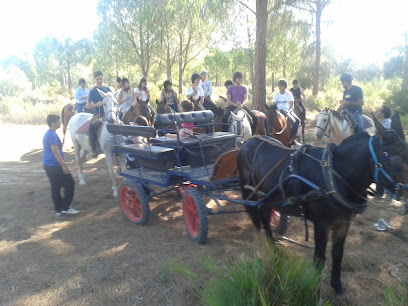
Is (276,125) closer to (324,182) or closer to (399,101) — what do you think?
(324,182)

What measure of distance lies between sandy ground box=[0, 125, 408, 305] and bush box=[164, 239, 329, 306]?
39.5 inches

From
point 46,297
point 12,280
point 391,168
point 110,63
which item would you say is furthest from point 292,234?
point 110,63

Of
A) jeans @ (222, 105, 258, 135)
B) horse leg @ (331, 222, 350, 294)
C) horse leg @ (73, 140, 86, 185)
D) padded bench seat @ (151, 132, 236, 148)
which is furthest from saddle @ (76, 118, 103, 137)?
horse leg @ (331, 222, 350, 294)

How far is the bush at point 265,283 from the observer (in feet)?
8.48

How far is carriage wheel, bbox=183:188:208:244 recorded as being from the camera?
477 centimetres

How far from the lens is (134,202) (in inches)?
232

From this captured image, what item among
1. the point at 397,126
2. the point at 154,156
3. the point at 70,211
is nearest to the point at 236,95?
the point at 154,156

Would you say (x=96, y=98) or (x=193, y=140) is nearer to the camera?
(x=193, y=140)

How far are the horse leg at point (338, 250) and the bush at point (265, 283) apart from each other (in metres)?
0.67

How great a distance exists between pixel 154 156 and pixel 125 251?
59.2 inches

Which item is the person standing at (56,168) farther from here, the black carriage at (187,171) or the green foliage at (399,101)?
the green foliage at (399,101)

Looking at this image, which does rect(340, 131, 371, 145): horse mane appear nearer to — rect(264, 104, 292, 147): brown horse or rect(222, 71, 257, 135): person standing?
rect(264, 104, 292, 147): brown horse

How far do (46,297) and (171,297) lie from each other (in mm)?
1430

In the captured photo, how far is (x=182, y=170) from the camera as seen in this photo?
208 inches
